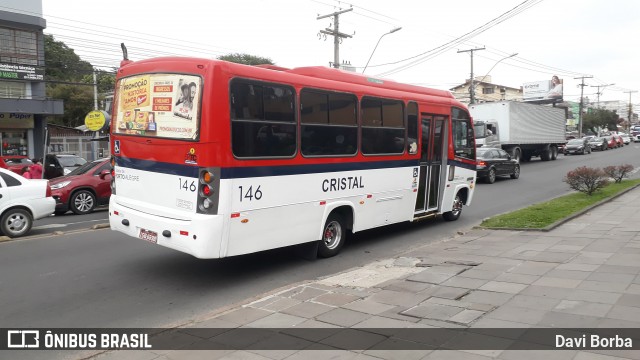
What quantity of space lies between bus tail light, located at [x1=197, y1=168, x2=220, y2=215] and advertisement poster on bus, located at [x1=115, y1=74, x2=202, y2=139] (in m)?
0.51

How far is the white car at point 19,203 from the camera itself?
10000 millimetres

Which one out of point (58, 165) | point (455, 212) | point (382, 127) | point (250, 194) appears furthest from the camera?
point (58, 165)

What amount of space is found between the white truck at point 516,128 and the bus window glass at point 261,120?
71.4 feet

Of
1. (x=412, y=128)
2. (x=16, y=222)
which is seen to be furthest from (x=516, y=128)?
(x=16, y=222)

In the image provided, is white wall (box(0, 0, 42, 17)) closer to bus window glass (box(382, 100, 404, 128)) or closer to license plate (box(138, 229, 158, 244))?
bus window glass (box(382, 100, 404, 128))

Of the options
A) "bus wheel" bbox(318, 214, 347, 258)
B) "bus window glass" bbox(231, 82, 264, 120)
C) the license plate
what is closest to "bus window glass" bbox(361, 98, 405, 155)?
"bus wheel" bbox(318, 214, 347, 258)

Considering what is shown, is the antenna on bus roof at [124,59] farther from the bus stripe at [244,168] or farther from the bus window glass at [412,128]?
the bus window glass at [412,128]

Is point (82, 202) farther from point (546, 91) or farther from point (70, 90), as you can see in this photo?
point (546, 91)

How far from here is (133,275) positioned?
287 inches

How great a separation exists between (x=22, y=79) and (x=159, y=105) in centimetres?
2899

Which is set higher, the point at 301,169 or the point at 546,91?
the point at 546,91

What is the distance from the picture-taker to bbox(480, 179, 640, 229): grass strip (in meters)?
10.5

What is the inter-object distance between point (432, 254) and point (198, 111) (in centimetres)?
442

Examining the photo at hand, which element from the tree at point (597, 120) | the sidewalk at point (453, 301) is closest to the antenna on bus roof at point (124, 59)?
the sidewalk at point (453, 301)
